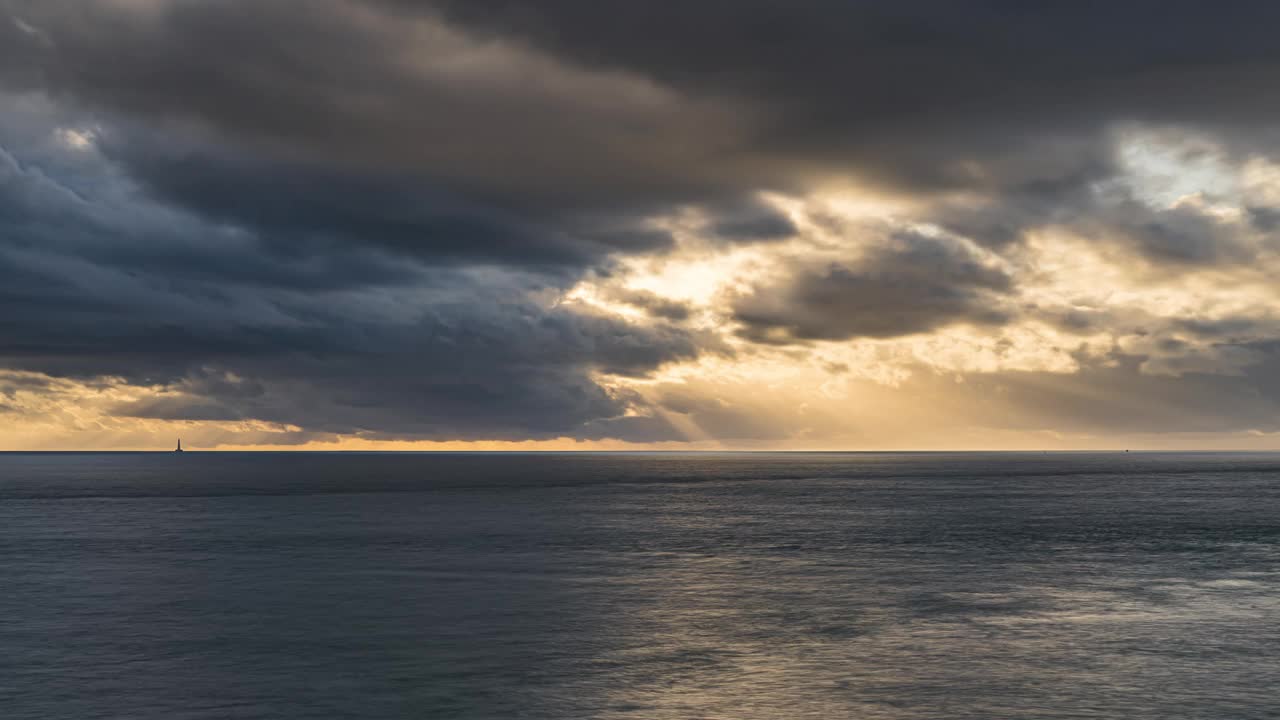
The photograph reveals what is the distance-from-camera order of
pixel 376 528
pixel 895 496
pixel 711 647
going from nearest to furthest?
pixel 711 647
pixel 376 528
pixel 895 496

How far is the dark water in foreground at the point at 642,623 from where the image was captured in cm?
3028

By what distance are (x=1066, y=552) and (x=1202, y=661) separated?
38053 mm

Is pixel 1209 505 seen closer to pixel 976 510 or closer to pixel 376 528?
pixel 976 510

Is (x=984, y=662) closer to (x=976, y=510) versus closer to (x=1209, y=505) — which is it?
(x=976, y=510)

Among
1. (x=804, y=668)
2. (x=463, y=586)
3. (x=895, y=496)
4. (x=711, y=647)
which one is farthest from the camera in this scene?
(x=895, y=496)

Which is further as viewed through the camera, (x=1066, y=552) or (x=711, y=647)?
(x=1066, y=552)

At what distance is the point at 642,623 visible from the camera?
4241 centimetres

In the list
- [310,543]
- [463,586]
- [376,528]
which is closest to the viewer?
[463,586]

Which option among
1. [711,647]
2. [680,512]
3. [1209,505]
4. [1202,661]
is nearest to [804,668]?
[711,647]

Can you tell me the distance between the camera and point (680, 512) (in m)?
120

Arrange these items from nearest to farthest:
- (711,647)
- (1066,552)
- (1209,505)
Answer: (711,647), (1066,552), (1209,505)

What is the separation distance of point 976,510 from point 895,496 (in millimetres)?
37021

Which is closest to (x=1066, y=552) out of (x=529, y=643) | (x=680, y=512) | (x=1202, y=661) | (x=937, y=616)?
(x=937, y=616)

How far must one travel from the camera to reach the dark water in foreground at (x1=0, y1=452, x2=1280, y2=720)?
3028cm
